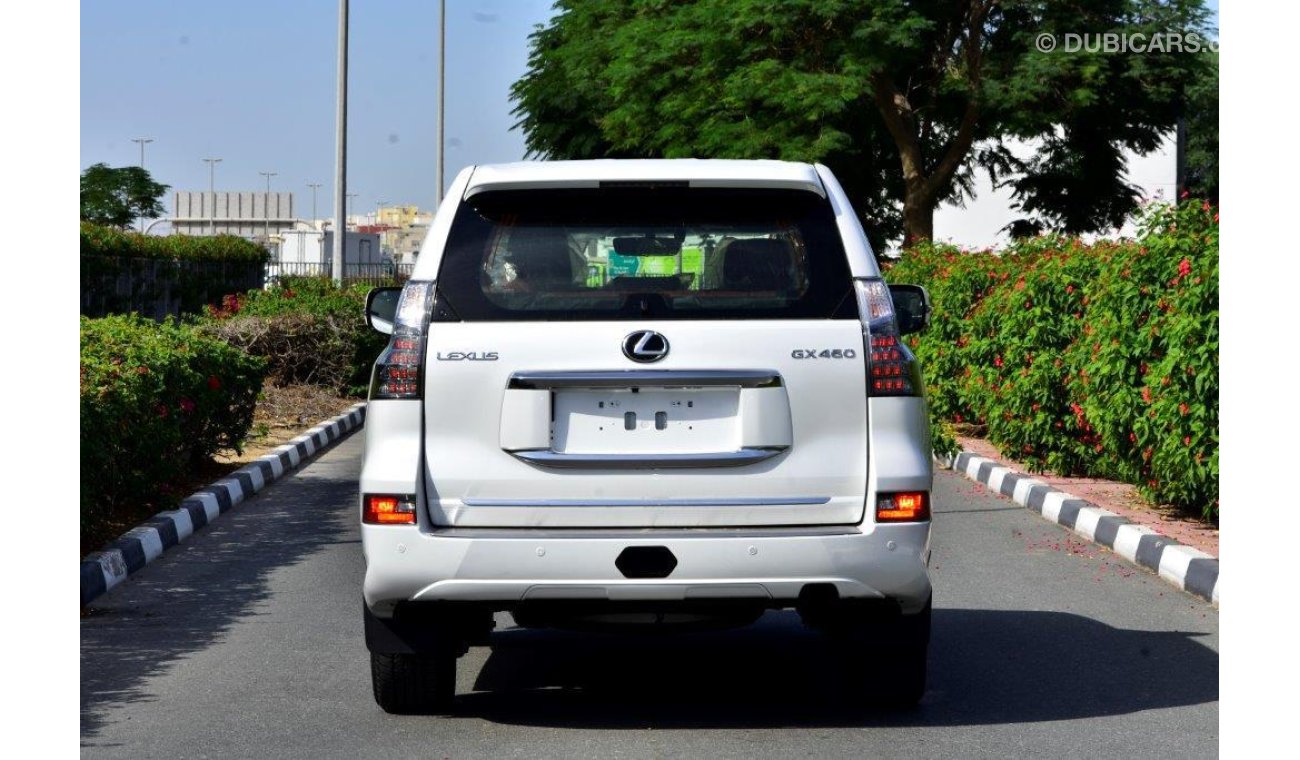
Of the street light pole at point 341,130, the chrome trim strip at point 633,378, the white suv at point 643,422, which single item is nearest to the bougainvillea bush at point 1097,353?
the white suv at point 643,422

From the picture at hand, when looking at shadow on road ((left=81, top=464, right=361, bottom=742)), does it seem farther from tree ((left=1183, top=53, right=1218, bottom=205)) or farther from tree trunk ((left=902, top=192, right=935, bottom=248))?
tree ((left=1183, top=53, right=1218, bottom=205))

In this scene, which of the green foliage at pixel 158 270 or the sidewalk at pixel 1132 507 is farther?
the green foliage at pixel 158 270

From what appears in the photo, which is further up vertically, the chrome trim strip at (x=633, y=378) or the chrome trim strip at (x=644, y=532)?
the chrome trim strip at (x=633, y=378)

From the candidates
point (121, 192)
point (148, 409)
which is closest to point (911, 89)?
point (148, 409)

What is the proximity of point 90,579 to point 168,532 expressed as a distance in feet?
6.29

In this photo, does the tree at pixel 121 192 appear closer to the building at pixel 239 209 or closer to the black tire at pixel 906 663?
the building at pixel 239 209

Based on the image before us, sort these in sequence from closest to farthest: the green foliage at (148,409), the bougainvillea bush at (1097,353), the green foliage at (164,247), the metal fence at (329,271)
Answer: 1. the green foliage at (148,409)
2. the bougainvillea bush at (1097,353)
3. the green foliage at (164,247)
4. the metal fence at (329,271)

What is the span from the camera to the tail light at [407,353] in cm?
579

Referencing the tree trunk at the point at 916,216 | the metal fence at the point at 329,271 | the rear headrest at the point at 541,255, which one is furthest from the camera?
the metal fence at the point at 329,271

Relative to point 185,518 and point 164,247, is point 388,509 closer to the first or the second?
point 185,518

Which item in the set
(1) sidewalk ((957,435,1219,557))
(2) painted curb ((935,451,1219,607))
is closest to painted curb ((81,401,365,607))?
(2) painted curb ((935,451,1219,607))

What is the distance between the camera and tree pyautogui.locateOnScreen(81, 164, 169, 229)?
11944 centimetres

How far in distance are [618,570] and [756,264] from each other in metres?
1.01

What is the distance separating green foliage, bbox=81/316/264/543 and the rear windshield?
4.10 meters
